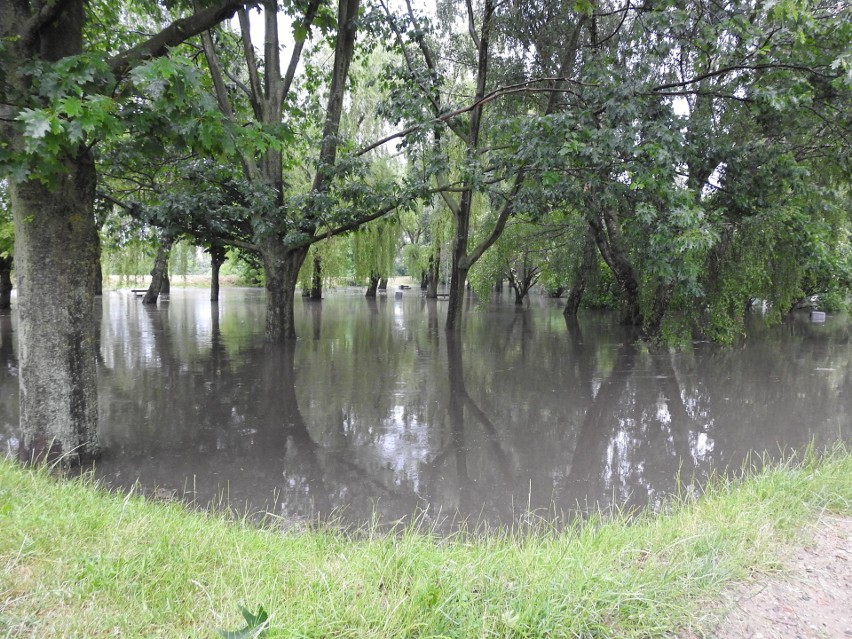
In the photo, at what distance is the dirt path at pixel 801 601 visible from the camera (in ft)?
6.61

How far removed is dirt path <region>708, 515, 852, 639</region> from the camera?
6.61 ft

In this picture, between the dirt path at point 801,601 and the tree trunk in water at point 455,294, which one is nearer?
the dirt path at point 801,601

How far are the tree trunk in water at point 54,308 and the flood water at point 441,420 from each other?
57 centimetres

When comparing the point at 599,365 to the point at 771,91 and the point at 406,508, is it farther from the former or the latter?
the point at 406,508

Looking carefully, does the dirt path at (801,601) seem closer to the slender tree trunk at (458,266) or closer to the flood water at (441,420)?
the flood water at (441,420)

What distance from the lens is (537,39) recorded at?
39.1ft

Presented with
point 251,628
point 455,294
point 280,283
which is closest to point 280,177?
point 280,283

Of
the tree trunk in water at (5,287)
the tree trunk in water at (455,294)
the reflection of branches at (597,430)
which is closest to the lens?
the reflection of branches at (597,430)

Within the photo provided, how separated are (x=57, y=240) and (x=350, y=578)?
13.7 ft

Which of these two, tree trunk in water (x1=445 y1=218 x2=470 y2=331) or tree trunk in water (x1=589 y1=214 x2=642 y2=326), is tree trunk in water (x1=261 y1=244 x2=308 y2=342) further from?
tree trunk in water (x1=589 y1=214 x2=642 y2=326)

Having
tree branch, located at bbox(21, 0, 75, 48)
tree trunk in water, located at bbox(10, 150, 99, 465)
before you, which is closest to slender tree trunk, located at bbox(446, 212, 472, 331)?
tree trunk in water, located at bbox(10, 150, 99, 465)

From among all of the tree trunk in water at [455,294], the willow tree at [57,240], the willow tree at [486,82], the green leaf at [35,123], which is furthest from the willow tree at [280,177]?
the green leaf at [35,123]

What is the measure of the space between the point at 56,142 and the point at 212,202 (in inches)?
327

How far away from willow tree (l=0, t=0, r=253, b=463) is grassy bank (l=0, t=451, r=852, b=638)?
197 centimetres
